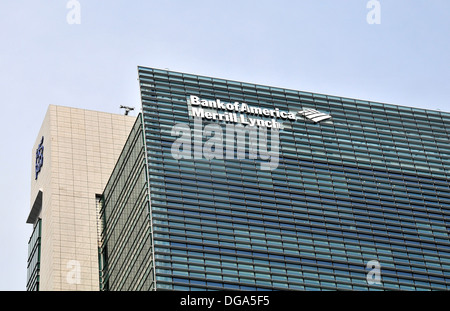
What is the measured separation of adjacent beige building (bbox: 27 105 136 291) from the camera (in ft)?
527

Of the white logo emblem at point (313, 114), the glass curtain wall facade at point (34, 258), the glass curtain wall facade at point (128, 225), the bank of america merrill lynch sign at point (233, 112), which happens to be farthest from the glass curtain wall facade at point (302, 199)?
the glass curtain wall facade at point (34, 258)

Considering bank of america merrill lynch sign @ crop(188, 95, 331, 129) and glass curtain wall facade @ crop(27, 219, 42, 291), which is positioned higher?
bank of america merrill lynch sign @ crop(188, 95, 331, 129)

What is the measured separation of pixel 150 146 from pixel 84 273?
74.4 feet

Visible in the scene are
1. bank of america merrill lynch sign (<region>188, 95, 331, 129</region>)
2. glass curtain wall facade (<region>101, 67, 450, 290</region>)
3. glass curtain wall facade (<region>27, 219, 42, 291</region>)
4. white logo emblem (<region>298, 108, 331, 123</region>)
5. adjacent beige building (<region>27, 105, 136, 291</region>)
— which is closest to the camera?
glass curtain wall facade (<region>101, 67, 450, 290</region>)

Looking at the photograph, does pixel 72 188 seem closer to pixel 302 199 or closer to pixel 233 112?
pixel 233 112

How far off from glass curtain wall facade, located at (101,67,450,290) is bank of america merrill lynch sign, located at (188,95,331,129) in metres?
0.92

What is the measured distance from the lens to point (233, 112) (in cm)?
16338

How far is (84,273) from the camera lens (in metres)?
160

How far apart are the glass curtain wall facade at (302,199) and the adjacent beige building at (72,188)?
1898 cm

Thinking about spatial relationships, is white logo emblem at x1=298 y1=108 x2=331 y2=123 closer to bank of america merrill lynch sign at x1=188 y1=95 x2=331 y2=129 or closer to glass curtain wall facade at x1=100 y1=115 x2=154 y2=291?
bank of america merrill lynch sign at x1=188 y1=95 x2=331 y2=129

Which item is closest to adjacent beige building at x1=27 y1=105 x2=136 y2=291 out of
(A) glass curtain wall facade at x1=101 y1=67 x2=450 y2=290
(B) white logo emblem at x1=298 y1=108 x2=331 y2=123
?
(A) glass curtain wall facade at x1=101 y1=67 x2=450 y2=290
